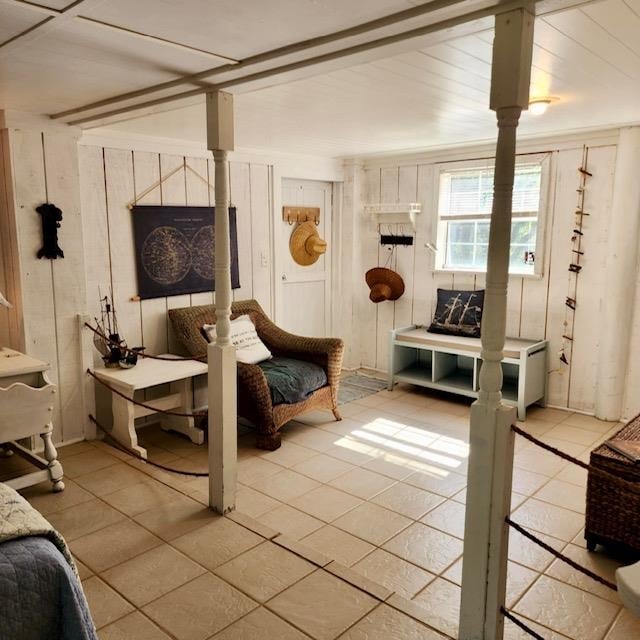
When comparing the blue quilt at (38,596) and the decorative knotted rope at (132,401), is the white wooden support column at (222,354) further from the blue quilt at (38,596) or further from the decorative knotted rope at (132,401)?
the blue quilt at (38,596)

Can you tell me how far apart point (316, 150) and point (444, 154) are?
1159 millimetres

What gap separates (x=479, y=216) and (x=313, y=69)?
3249mm

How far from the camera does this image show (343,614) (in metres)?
2.27

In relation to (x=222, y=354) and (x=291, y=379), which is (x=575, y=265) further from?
(x=222, y=354)

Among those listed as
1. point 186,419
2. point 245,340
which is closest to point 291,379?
point 245,340

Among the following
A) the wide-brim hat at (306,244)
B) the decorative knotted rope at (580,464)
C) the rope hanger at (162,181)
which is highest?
the rope hanger at (162,181)

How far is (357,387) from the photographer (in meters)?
5.58

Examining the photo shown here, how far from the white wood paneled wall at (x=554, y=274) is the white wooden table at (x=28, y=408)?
11.6 ft

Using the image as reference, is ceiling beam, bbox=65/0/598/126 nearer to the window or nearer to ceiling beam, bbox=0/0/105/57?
ceiling beam, bbox=0/0/105/57

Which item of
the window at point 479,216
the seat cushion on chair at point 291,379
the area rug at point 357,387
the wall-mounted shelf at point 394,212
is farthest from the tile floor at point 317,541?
the wall-mounted shelf at point 394,212

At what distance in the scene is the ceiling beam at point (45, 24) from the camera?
1.78 metres

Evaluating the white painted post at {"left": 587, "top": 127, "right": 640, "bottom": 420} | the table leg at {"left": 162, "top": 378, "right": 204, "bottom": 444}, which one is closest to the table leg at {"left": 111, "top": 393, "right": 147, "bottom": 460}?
the table leg at {"left": 162, "top": 378, "right": 204, "bottom": 444}

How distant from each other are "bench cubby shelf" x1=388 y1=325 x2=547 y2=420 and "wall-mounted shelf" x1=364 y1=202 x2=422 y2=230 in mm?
1061

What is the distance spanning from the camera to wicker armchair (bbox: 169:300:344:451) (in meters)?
3.97
